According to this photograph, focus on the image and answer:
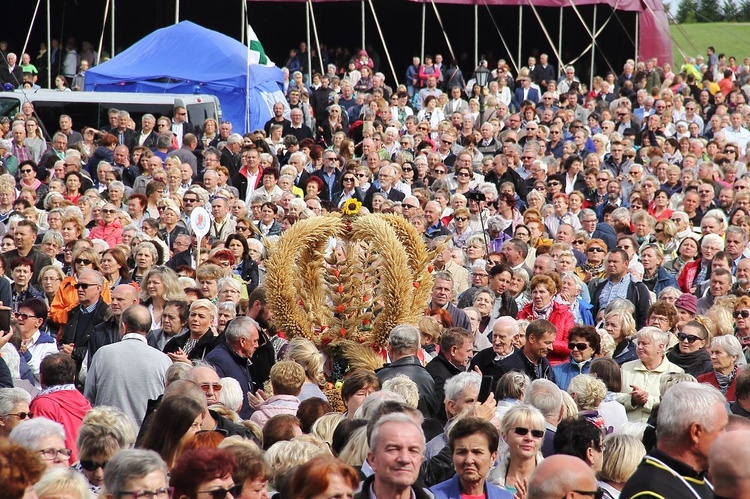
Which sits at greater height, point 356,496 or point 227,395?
point 356,496

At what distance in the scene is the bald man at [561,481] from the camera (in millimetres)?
4262

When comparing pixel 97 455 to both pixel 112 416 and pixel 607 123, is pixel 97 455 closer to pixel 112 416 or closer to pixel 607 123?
pixel 112 416

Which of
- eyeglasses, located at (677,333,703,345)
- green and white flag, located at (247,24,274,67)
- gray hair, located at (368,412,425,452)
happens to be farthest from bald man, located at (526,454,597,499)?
green and white flag, located at (247,24,274,67)

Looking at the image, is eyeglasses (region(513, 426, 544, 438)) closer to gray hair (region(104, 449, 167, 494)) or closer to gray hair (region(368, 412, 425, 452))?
gray hair (region(368, 412, 425, 452))

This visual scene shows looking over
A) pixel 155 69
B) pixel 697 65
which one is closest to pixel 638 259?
pixel 155 69

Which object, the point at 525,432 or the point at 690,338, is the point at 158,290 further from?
the point at 525,432

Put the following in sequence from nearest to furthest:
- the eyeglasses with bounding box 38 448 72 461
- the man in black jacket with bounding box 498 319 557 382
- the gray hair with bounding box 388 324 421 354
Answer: the eyeglasses with bounding box 38 448 72 461, the gray hair with bounding box 388 324 421 354, the man in black jacket with bounding box 498 319 557 382

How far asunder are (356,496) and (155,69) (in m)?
18.5

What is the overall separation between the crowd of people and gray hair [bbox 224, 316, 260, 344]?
0.02m

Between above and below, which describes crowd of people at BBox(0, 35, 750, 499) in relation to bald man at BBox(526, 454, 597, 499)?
below

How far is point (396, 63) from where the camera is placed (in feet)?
107

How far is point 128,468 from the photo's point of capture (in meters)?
4.54

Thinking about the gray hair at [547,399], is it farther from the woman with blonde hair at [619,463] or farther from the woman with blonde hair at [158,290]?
the woman with blonde hair at [158,290]

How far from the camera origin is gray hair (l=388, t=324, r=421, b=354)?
8227mm
